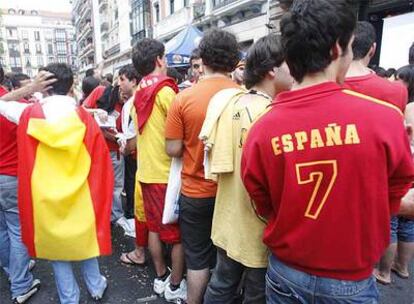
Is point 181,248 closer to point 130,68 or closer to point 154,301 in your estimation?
point 154,301

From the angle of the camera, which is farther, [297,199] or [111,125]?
[111,125]

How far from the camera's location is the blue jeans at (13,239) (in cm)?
295

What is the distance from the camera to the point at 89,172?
9.08ft

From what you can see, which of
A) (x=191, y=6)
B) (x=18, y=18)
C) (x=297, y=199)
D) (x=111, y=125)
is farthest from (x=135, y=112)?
(x=18, y=18)

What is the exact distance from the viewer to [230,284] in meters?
2.11

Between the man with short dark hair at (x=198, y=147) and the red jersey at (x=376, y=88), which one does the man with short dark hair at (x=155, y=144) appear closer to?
the man with short dark hair at (x=198, y=147)

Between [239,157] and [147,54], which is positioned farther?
[147,54]

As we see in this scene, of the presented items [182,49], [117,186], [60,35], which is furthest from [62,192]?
[60,35]

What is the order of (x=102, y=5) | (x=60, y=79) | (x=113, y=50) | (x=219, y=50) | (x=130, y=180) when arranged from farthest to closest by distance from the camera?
1. (x=102, y=5)
2. (x=113, y=50)
3. (x=130, y=180)
4. (x=60, y=79)
5. (x=219, y=50)

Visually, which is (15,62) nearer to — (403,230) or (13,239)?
(13,239)

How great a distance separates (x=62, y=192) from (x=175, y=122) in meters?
0.99

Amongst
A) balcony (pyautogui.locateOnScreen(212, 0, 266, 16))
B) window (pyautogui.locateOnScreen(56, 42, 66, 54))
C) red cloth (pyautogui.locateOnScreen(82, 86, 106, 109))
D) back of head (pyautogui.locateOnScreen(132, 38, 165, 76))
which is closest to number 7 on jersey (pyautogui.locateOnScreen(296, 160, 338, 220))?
back of head (pyautogui.locateOnScreen(132, 38, 165, 76))

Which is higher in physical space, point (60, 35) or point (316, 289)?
point (60, 35)

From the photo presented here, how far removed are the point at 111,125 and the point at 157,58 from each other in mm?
1184
